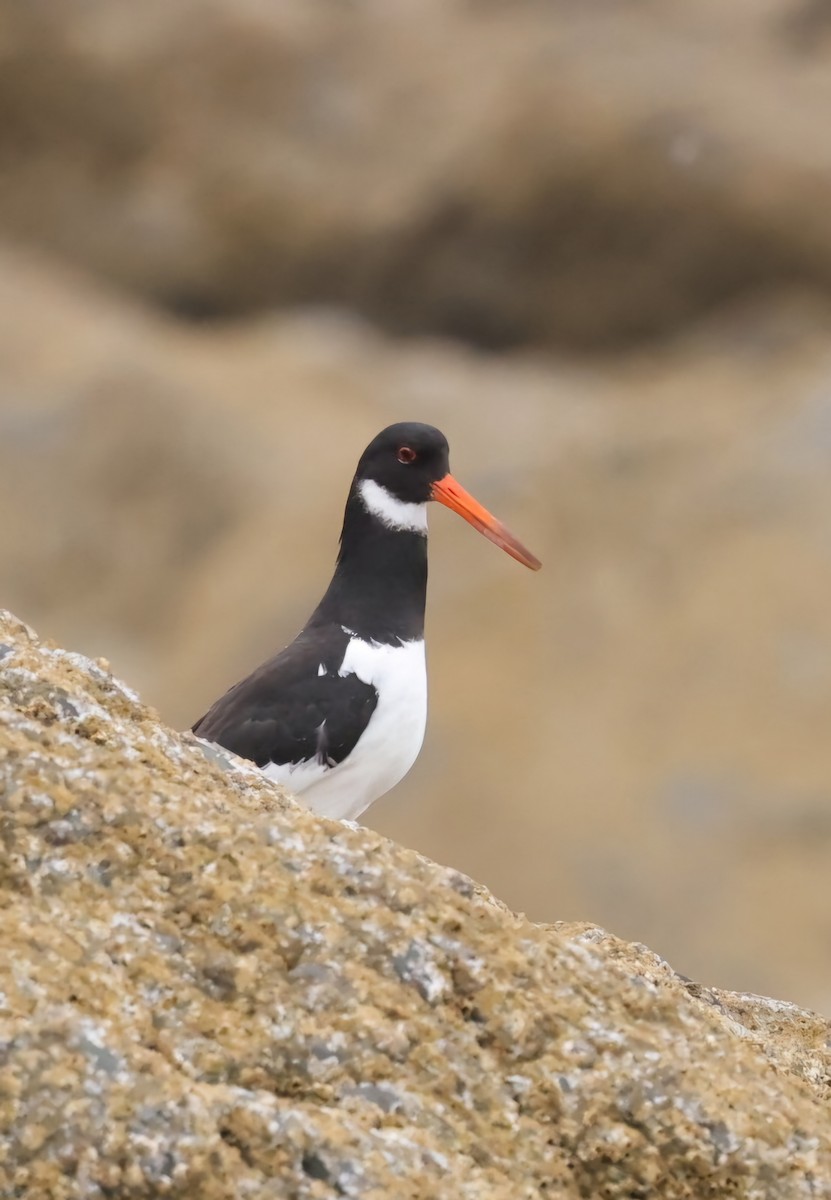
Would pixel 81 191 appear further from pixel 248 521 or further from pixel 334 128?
pixel 248 521

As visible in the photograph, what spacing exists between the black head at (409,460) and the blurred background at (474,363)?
10826 mm

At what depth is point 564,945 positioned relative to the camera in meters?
2.37

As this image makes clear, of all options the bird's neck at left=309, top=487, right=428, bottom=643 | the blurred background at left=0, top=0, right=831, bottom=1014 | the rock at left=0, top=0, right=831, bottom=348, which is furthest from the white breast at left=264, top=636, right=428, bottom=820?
the rock at left=0, top=0, right=831, bottom=348

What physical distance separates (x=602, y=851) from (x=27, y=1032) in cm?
1489

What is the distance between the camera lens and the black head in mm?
5809

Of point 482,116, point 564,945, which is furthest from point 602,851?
point 564,945

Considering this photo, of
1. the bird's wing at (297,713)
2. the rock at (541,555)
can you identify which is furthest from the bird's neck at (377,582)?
the rock at (541,555)

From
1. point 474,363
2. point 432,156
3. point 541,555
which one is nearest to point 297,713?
point 541,555

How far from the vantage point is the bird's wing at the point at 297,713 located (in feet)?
17.3

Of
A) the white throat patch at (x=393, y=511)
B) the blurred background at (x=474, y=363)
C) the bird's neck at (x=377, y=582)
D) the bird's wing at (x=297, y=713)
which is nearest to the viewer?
the bird's wing at (x=297, y=713)

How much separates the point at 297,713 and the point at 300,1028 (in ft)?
10.8

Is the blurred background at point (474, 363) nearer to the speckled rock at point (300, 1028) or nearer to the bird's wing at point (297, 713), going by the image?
the bird's wing at point (297, 713)

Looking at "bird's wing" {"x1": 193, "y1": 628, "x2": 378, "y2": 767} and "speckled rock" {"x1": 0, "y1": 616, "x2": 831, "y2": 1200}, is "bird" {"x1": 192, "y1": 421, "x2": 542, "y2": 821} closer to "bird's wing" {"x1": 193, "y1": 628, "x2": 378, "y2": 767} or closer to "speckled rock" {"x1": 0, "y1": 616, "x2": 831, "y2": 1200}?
"bird's wing" {"x1": 193, "y1": 628, "x2": 378, "y2": 767}

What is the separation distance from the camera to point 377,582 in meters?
5.84
